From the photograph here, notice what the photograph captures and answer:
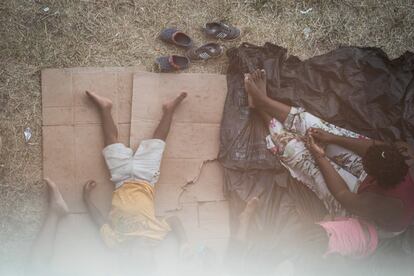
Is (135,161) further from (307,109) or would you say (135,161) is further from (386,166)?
(386,166)

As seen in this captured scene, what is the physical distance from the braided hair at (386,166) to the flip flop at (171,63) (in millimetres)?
1335

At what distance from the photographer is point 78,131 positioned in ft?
10.9

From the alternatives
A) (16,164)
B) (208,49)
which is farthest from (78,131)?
(208,49)

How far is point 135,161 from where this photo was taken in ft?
10.5

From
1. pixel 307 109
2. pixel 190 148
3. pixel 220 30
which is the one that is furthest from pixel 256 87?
pixel 190 148

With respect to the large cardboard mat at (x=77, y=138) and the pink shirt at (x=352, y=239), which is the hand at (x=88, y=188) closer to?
the large cardboard mat at (x=77, y=138)

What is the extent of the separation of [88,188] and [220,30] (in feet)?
4.51

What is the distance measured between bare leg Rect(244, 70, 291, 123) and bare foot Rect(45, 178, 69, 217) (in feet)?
4.59

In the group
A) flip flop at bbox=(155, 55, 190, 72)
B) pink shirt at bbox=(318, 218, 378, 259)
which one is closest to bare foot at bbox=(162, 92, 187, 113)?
flip flop at bbox=(155, 55, 190, 72)

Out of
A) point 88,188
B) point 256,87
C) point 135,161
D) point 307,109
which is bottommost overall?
point 88,188

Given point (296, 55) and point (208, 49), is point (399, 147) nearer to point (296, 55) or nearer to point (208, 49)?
point (296, 55)

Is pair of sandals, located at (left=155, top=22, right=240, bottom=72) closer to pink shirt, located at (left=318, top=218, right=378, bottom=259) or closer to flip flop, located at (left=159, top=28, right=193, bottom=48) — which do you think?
flip flop, located at (left=159, top=28, right=193, bottom=48)

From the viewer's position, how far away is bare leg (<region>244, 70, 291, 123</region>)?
3.26m

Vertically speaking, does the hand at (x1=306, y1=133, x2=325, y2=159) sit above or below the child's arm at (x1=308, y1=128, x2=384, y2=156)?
below
